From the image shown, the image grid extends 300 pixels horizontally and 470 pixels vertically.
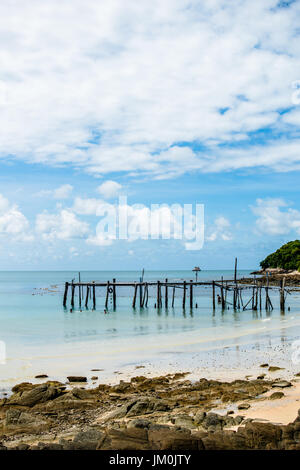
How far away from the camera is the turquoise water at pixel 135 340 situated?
1747 centimetres

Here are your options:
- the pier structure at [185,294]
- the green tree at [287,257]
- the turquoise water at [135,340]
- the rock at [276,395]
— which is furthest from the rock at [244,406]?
the green tree at [287,257]

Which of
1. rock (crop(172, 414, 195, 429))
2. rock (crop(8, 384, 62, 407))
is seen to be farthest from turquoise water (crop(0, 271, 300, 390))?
rock (crop(172, 414, 195, 429))

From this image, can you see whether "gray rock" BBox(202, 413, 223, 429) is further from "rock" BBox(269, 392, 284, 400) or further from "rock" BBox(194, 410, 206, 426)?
"rock" BBox(269, 392, 284, 400)

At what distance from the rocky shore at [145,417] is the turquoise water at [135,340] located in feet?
9.29

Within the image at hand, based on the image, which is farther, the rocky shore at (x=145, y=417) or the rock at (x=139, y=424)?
the rock at (x=139, y=424)

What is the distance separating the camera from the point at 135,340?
2392 cm

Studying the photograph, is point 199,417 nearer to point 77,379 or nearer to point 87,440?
point 87,440

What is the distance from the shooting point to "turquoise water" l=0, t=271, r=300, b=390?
17469mm

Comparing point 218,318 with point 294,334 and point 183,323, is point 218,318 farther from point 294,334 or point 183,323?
point 294,334

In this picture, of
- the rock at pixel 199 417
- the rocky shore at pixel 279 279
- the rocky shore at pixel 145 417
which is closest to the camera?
the rocky shore at pixel 145 417

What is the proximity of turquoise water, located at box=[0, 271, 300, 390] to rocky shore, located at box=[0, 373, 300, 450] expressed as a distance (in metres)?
2.83

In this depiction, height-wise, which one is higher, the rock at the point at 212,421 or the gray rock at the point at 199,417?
the rock at the point at 212,421

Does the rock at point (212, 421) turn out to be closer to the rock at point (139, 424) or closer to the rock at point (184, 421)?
the rock at point (184, 421)

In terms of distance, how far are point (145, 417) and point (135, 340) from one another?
13761mm
